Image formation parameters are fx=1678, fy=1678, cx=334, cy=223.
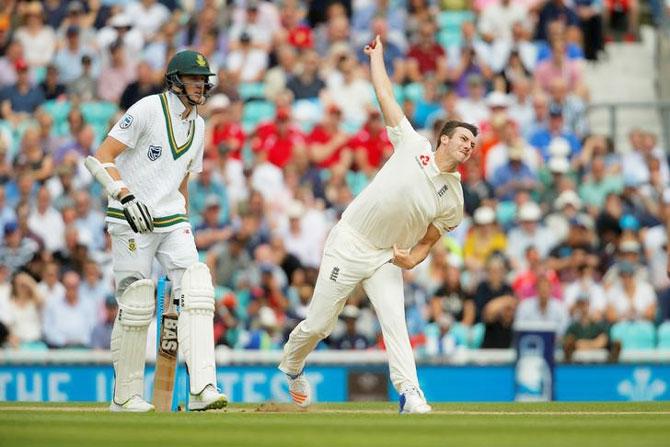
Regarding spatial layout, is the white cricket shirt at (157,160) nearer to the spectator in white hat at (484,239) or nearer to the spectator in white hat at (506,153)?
the spectator in white hat at (484,239)

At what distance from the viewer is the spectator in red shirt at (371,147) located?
1920cm

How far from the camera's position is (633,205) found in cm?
1898

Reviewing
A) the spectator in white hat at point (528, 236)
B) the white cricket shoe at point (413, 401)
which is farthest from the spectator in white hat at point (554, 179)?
the white cricket shoe at point (413, 401)

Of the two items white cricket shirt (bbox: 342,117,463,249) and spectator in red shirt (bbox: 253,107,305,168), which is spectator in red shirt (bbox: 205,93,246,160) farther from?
white cricket shirt (bbox: 342,117,463,249)

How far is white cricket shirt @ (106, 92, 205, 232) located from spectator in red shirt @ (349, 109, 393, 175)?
8.14m

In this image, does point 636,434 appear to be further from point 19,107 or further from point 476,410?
point 19,107

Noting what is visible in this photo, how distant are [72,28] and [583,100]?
21.3ft

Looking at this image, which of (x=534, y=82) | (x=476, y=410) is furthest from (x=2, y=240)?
(x=476, y=410)

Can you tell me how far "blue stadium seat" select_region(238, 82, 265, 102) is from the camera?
20.5 m

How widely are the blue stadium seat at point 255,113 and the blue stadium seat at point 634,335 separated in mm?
5216

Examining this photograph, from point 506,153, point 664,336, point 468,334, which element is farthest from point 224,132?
point 664,336

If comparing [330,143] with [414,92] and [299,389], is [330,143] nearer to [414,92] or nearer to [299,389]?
[414,92]

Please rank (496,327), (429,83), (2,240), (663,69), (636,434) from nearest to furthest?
1. (636,434)
2. (496,327)
3. (2,240)
4. (429,83)
5. (663,69)

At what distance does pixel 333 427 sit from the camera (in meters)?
9.39
